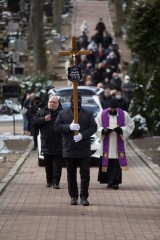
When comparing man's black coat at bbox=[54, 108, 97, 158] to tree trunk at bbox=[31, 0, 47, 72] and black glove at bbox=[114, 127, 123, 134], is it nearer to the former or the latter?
black glove at bbox=[114, 127, 123, 134]

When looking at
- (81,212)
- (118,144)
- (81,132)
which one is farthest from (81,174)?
(118,144)

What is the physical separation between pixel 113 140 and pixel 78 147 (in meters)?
2.90

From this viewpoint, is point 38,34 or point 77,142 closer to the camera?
point 77,142

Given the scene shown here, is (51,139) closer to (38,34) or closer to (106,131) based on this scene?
(106,131)

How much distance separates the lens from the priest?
712 inches

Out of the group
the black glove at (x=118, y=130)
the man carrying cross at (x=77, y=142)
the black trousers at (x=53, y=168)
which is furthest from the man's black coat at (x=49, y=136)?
the man carrying cross at (x=77, y=142)

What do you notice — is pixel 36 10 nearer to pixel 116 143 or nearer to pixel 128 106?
pixel 128 106

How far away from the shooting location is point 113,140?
1823 cm

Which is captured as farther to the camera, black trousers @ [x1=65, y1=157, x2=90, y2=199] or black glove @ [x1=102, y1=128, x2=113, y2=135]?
black glove @ [x1=102, y1=128, x2=113, y2=135]

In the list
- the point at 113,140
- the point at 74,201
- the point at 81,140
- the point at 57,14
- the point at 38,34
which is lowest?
the point at 57,14

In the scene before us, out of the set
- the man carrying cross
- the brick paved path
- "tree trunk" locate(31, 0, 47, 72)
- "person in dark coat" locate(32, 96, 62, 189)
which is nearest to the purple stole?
the brick paved path

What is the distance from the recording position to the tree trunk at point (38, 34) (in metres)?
45.1

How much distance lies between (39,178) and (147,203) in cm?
467

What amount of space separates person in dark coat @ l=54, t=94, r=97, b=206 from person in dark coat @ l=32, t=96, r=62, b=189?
2.41 metres
